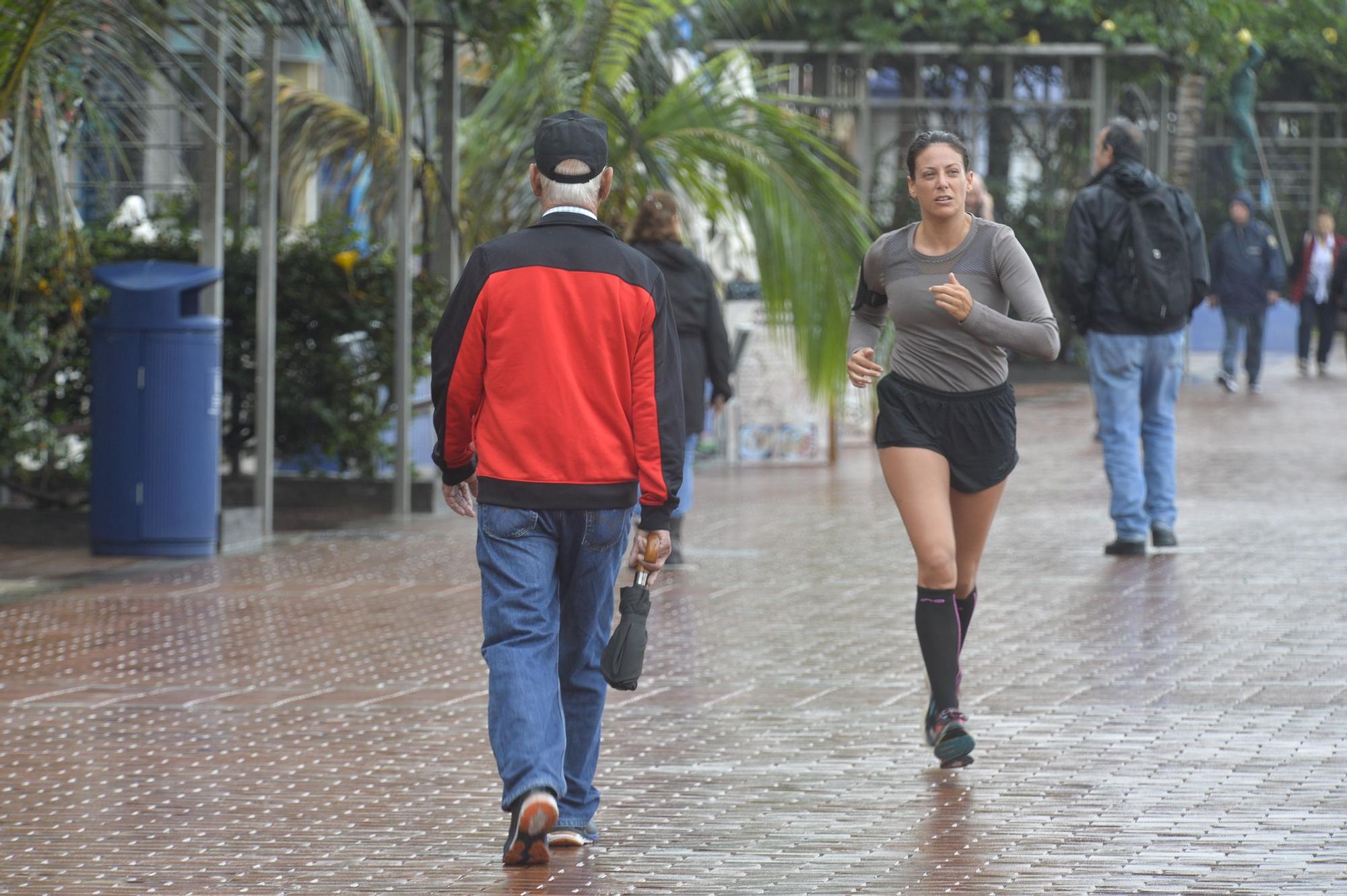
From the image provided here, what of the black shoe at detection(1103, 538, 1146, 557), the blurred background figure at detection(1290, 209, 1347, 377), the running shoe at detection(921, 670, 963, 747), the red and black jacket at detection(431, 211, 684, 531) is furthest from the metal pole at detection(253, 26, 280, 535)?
the blurred background figure at detection(1290, 209, 1347, 377)

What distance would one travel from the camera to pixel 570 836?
485cm

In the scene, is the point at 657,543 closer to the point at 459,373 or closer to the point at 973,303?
the point at 459,373

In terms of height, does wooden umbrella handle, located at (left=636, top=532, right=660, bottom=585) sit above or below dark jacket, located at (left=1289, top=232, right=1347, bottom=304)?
below

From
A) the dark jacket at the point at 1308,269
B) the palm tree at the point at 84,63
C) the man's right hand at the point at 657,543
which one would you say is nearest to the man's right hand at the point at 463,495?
the man's right hand at the point at 657,543

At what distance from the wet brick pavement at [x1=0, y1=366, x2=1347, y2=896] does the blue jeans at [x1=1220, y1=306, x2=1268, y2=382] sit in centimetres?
1152

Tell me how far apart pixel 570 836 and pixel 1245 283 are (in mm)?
18627

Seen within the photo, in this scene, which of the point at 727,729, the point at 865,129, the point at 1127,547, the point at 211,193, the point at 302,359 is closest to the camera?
the point at 727,729

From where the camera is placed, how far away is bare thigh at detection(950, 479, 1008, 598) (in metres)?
5.89

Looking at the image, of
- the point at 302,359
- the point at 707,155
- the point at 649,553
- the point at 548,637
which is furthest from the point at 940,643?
the point at 707,155

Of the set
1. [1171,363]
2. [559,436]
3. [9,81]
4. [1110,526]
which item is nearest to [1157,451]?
[1171,363]

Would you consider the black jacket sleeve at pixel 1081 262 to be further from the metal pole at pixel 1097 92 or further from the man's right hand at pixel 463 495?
the metal pole at pixel 1097 92

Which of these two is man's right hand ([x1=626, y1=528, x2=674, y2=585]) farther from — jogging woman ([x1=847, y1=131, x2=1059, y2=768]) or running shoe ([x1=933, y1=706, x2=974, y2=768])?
running shoe ([x1=933, y1=706, x2=974, y2=768])

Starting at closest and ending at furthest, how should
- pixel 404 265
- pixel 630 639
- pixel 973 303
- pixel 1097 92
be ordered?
pixel 630 639
pixel 973 303
pixel 404 265
pixel 1097 92

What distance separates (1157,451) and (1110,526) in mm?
1465
